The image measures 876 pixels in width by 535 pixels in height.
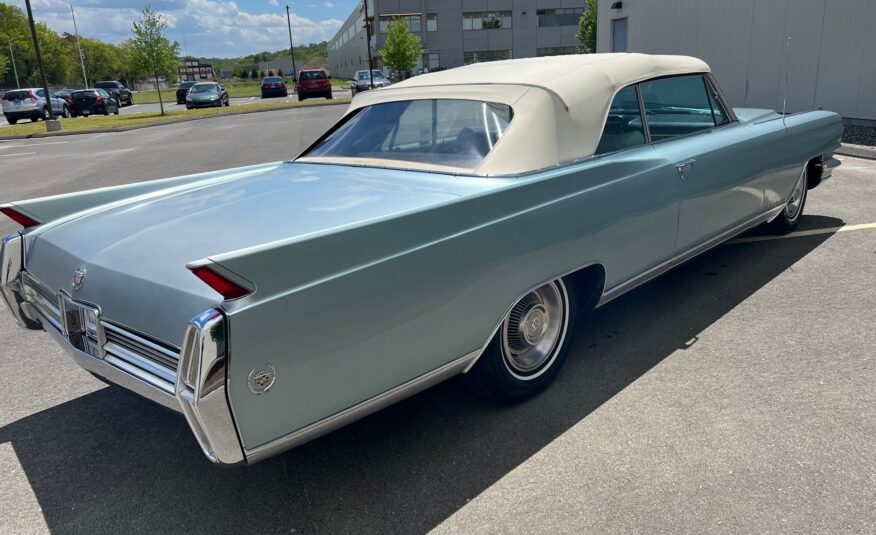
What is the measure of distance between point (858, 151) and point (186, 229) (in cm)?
989

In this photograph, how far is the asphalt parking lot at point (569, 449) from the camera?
238cm

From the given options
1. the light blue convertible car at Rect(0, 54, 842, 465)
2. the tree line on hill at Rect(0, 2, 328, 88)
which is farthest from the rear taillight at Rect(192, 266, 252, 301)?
the tree line on hill at Rect(0, 2, 328, 88)

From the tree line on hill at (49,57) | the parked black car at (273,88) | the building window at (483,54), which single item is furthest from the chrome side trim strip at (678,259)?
the tree line on hill at (49,57)

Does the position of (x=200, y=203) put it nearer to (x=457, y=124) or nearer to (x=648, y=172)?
(x=457, y=124)

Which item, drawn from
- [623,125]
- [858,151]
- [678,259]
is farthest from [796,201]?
[858,151]

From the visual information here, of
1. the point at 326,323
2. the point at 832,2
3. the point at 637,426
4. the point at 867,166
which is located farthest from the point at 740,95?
the point at 326,323

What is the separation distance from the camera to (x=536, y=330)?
314cm

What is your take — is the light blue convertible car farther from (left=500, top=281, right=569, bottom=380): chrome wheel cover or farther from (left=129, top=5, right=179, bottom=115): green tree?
(left=129, top=5, right=179, bottom=115): green tree

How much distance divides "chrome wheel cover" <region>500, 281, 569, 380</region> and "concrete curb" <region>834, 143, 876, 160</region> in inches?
308

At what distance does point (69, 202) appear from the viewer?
3.25 m

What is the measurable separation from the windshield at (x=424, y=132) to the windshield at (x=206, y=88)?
3235 cm

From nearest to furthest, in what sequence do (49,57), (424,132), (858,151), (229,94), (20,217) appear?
1. (20,217)
2. (424,132)
3. (858,151)
4. (229,94)
5. (49,57)

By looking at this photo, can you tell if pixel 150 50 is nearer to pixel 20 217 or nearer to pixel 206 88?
pixel 206 88

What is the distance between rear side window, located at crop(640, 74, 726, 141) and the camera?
12.6 ft
